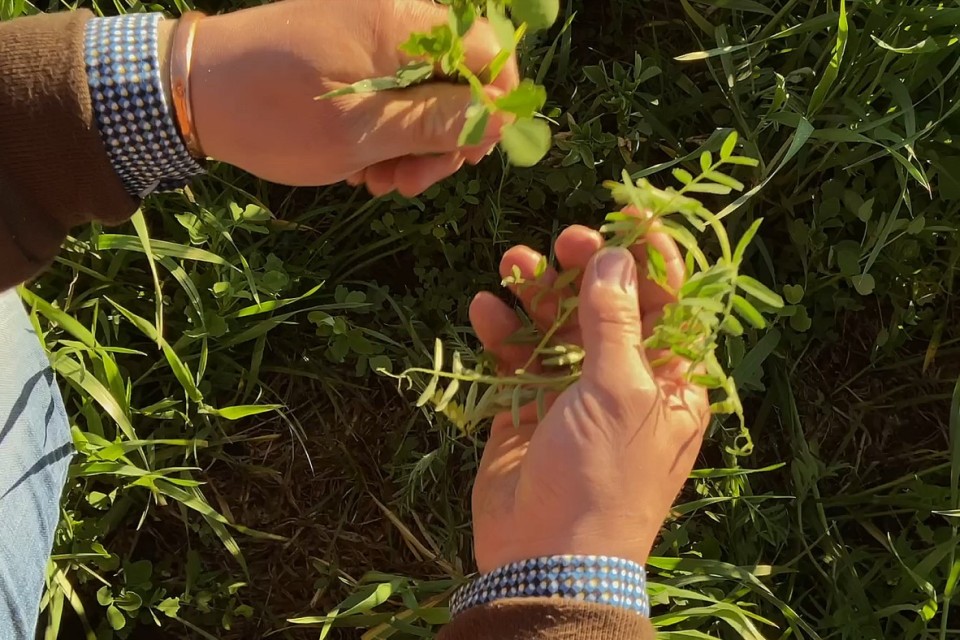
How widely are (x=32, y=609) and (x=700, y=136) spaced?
4.89 ft

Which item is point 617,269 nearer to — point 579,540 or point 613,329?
point 613,329

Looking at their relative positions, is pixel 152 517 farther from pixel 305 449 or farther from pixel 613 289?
pixel 613 289

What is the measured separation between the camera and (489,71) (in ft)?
3.66

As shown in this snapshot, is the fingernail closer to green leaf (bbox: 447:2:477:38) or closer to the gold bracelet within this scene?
green leaf (bbox: 447:2:477:38)

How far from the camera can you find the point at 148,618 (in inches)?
69.5

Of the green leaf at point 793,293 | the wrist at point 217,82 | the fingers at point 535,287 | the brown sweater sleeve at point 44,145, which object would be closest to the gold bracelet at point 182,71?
the wrist at point 217,82

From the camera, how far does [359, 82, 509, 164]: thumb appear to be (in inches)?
44.9

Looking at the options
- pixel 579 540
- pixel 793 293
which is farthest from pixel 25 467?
pixel 793 293

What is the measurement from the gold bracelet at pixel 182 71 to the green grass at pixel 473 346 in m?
0.44

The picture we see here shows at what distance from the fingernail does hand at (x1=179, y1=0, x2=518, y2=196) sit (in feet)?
0.77

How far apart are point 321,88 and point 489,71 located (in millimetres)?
238

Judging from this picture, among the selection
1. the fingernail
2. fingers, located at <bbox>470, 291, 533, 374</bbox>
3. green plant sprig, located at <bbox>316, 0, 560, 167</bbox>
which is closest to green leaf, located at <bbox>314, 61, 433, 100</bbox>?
green plant sprig, located at <bbox>316, 0, 560, 167</bbox>

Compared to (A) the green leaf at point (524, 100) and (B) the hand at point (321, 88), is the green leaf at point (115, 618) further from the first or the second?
(A) the green leaf at point (524, 100)

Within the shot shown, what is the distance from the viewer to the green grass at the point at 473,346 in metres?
1.62
